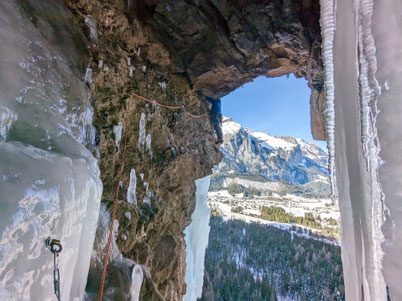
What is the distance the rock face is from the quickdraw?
220 cm

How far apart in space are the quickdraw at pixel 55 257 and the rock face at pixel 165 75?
7.22 ft

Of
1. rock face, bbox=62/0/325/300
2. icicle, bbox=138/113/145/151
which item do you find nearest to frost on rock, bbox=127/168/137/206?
rock face, bbox=62/0/325/300

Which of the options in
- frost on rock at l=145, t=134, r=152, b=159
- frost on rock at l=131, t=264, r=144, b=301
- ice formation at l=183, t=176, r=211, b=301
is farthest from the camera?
ice formation at l=183, t=176, r=211, b=301

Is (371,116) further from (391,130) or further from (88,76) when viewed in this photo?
(88,76)

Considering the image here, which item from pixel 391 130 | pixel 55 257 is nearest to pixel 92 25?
pixel 55 257

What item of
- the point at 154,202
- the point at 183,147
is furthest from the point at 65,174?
the point at 183,147

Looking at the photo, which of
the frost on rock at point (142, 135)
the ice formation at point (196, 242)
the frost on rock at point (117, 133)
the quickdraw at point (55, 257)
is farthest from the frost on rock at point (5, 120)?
the ice formation at point (196, 242)

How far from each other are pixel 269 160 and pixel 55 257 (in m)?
128

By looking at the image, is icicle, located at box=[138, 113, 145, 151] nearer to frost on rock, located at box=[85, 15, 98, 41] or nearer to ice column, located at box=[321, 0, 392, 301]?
frost on rock, located at box=[85, 15, 98, 41]

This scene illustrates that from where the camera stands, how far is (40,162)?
64.8 inches

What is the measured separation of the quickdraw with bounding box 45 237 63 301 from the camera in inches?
61.1

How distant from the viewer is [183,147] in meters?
6.60

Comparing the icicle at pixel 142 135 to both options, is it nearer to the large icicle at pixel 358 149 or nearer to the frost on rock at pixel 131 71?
the frost on rock at pixel 131 71

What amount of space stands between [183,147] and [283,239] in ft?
86.9
